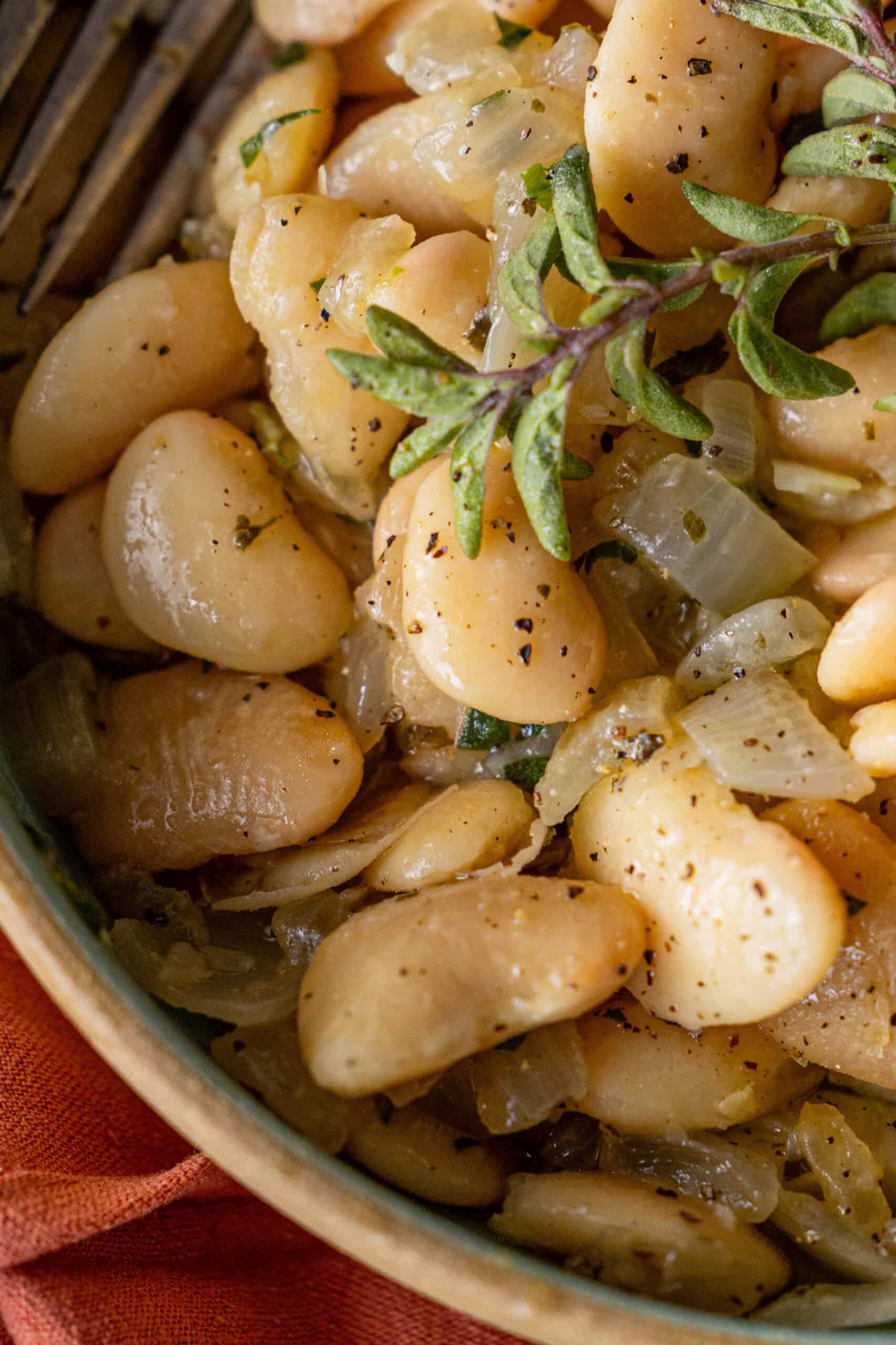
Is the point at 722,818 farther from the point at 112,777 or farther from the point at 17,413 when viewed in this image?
the point at 17,413

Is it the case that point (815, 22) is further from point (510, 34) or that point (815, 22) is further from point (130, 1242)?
point (130, 1242)

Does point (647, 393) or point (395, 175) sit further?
point (395, 175)

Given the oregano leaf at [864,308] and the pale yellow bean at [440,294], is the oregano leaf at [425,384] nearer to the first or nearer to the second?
the pale yellow bean at [440,294]

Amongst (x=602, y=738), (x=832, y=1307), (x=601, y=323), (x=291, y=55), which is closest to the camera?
(x=601, y=323)

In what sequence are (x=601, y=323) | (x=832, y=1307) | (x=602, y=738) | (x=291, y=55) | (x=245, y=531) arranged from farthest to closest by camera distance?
1. (x=291, y=55)
2. (x=245, y=531)
3. (x=602, y=738)
4. (x=832, y=1307)
5. (x=601, y=323)

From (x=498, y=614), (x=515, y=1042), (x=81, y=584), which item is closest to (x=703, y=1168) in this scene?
(x=515, y=1042)

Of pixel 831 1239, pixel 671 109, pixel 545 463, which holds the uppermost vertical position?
pixel 671 109

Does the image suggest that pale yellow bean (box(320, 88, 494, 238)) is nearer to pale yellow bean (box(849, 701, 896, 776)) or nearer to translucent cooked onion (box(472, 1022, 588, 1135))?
pale yellow bean (box(849, 701, 896, 776))
